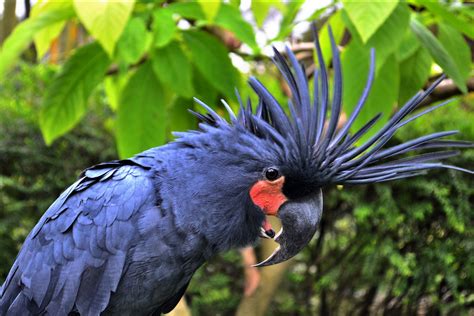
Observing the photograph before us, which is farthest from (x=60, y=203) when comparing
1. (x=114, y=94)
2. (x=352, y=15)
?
(x=114, y=94)

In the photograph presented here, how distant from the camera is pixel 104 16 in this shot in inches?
54.4

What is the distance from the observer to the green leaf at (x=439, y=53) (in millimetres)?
1573

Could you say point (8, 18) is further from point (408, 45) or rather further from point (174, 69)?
point (408, 45)

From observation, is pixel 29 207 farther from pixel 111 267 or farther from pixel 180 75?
pixel 111 267

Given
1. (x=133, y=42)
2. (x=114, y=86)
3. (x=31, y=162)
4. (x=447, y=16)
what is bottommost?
(x=31, y=162)

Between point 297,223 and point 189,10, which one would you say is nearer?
point 297,223

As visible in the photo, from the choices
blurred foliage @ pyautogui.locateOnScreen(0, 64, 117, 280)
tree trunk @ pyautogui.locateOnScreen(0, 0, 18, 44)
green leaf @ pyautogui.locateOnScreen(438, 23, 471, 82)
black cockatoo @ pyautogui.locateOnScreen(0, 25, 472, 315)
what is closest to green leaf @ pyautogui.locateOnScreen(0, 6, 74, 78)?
black cockatoo @ pyautogui.locateOnScreen(0, 25, 472, 315)

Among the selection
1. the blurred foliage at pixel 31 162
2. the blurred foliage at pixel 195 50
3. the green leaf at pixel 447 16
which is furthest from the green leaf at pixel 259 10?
the blurred foliage at pixel 31 162

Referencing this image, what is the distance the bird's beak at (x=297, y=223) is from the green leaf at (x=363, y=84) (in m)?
0.43

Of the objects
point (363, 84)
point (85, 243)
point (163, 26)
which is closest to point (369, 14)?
point (363, 84)

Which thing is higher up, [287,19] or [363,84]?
[287,19]

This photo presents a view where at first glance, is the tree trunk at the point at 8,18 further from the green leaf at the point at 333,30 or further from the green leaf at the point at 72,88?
the green leaf at the point at 333,30

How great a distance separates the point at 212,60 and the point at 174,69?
0.52 ft

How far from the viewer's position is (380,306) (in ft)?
10.1
